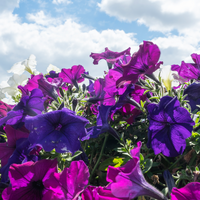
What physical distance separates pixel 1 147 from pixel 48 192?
0.35 metres

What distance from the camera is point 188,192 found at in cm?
52

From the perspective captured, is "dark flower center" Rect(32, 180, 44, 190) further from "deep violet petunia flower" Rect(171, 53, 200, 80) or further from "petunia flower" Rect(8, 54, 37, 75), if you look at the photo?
"petunia flower" Rect(8, 54, 37, 75)

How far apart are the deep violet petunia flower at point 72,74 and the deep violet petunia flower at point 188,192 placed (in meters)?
0.95

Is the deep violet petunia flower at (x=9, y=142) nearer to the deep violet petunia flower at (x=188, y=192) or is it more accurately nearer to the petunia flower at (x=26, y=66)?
the deep violet petunia flower at (x=188, y=192)

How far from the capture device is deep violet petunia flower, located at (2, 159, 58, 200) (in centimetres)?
68

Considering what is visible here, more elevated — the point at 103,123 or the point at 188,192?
the point at 103,123

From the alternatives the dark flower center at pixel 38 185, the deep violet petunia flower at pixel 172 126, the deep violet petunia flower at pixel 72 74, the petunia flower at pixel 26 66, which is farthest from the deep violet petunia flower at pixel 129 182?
the petunia flower at pixel 26 66

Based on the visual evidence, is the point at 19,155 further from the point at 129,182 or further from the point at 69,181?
the point at 129,182

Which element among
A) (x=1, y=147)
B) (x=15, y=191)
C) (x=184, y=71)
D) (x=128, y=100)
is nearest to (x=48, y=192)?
(x=15, y=191)

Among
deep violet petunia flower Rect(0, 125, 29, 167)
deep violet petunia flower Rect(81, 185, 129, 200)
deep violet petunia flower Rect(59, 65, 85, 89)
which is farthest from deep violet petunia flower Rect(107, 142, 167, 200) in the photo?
deep violet petunia flower Rect(59, 65, 85, 89)

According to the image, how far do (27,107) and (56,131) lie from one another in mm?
175

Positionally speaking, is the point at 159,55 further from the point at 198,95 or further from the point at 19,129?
the point at 19,129

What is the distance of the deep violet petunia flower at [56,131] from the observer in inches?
28.6

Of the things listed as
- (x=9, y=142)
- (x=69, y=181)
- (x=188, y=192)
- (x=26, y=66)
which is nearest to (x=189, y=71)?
(x=188, y=192)
